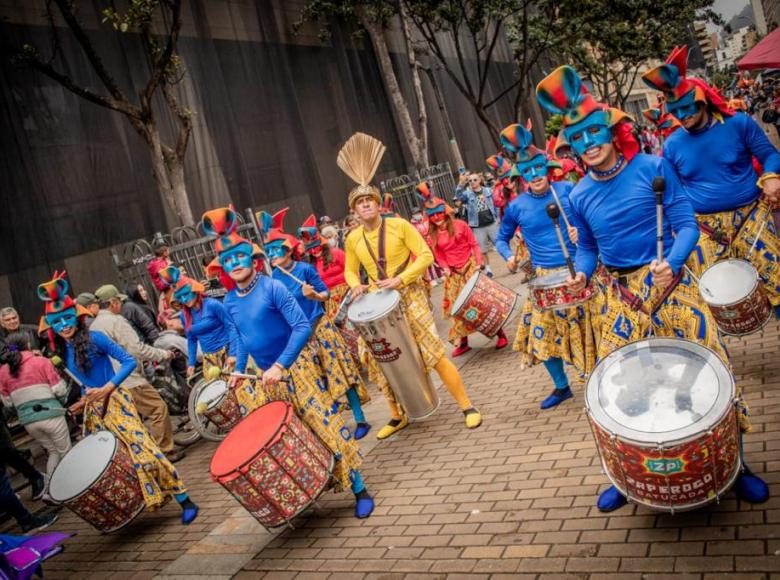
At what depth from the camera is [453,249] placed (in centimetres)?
795

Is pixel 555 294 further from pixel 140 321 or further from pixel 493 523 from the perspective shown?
pixel 140 321

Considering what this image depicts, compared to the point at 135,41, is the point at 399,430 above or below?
below

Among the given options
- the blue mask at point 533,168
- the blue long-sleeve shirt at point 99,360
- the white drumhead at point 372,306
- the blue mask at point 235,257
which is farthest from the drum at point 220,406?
the blue mask at point 533,168

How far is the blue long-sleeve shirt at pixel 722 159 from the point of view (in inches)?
185

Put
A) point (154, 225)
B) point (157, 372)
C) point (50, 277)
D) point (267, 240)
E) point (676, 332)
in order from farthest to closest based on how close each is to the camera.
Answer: point (154, 225)
point (50, 277)
point (157, 372)
point (267, 240)
point (676, 332)

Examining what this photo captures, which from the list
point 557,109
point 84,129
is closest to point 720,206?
point 557,109

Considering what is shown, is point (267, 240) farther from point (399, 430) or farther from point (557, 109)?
point (557, 109)

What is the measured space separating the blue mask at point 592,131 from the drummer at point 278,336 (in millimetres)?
2230

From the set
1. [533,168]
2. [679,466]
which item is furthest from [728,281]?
[679,466]

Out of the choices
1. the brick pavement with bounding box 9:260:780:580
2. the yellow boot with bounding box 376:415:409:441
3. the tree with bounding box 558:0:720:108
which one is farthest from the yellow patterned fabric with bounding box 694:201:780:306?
the tree with bounding box 558:0:720:108

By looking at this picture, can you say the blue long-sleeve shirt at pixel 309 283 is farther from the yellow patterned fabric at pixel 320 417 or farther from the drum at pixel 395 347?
the yellow patterned fabric at pixel 320 417

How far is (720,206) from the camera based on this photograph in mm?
4961

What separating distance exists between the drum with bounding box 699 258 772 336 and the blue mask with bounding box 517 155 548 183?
1538 millimetres

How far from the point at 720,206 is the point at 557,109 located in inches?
85.1
